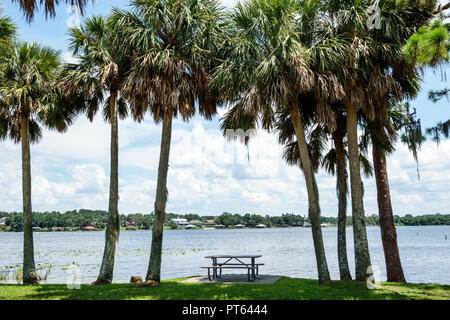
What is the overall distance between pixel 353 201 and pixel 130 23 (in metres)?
9.48

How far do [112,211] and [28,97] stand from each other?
18.3 ft

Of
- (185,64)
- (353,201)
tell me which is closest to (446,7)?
(353,201)

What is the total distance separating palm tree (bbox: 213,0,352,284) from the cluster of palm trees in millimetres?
37

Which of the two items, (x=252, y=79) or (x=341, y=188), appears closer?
(x=252, y=79)

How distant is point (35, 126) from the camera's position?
677 inches

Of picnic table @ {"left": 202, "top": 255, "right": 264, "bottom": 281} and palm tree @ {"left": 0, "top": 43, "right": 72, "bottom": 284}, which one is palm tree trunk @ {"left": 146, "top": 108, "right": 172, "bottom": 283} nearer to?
picnic table @ {"left": 202, "top": 255, "right": 264, "bottom": 281}

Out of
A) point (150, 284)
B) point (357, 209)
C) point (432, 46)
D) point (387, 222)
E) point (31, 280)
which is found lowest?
point (31, 280)

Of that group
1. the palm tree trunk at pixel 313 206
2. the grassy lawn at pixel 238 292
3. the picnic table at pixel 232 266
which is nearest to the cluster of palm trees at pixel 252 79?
the palm tree trunk at pixel 313 206

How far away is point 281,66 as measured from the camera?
11.8 m

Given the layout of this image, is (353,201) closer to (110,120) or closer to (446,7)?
(446,7)

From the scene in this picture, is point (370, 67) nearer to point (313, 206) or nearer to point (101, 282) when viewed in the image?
point (313, 206)

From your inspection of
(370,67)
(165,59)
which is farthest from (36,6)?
(370,67)

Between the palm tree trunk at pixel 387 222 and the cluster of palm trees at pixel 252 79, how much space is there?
40 millimetres

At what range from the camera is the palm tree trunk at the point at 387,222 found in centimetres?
1562
